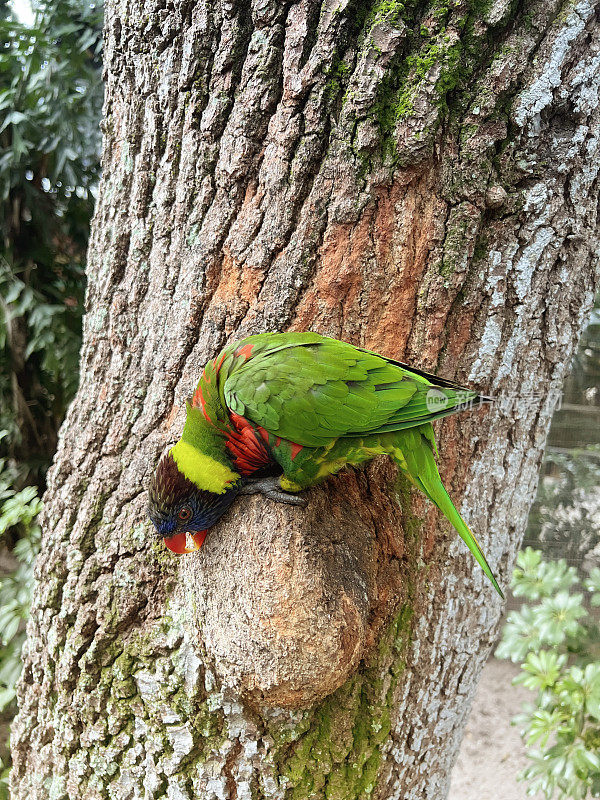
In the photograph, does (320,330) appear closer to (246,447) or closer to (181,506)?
(246,447)

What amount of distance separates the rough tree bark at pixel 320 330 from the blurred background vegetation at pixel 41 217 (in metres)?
0.94

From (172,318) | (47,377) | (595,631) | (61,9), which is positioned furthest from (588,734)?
(61,9)

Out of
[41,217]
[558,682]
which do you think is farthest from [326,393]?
[41,217]

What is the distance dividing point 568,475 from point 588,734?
1354mm

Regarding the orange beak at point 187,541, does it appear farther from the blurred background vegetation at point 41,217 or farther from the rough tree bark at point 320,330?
the blurred background vegetation at point 41,217

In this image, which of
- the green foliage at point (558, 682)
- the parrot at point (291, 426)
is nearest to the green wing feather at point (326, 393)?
the parrot at point (291, 426)

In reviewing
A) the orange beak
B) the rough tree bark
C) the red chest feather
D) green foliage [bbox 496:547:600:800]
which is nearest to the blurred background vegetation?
the rough tree bark

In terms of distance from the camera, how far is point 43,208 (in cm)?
262

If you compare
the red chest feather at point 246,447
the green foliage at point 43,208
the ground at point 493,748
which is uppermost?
the green foliage at point 43,208

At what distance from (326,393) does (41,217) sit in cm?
225

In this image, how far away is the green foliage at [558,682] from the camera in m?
1.77

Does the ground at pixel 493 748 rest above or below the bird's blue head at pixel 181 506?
below

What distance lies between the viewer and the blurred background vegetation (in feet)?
7.68

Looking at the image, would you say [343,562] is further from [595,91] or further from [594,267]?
[595,91]
